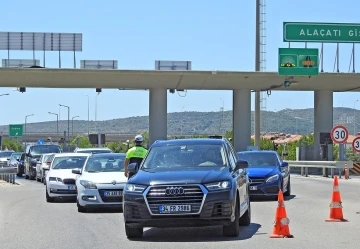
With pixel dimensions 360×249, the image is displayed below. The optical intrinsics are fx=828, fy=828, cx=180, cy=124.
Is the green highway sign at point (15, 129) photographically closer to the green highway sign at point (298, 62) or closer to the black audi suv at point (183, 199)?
the green highway sign at point (298, 62)

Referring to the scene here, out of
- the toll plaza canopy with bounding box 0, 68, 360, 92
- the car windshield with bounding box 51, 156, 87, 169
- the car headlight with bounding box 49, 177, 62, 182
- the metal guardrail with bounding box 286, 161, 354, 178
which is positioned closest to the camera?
the car headlight with bounding box 49, 177, 62, 182

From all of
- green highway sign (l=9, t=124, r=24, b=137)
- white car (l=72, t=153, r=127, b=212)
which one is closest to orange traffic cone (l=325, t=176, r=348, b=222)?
white car (l=72, t=153, r=127, b=212)

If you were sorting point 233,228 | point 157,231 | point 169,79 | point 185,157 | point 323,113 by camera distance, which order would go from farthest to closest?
1. point 323,113
2. point 169,79
3. point 157,231
4. point 185,157
5. point 233,228

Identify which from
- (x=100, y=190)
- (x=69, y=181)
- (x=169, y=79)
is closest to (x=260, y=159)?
(x=69, y=181)

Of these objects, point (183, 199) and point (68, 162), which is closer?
point (183, 199)

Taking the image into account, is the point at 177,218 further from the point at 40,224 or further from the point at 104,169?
the point at 104,169

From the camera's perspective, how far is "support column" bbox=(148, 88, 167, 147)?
51.2 metres

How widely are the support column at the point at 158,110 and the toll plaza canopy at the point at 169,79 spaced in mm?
662

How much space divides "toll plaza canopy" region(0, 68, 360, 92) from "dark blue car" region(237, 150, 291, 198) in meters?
19.2

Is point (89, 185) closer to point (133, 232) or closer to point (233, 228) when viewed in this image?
point (133, 232)

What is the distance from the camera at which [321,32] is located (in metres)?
45.9

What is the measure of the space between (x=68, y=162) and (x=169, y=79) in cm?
1965

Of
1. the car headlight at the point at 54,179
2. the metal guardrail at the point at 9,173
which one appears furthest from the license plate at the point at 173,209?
the metal guardrail at the point at 9,173

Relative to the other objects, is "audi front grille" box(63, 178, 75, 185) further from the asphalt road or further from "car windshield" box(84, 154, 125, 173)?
"car windshield" box(84, 154, 125, 173)
